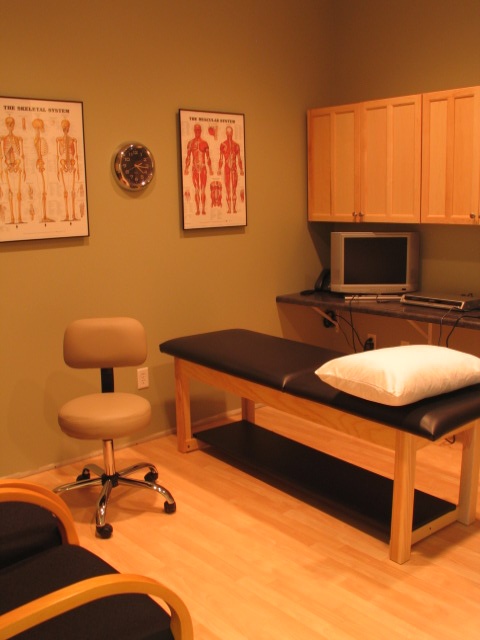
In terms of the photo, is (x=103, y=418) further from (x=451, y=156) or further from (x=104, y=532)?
(x=451, y=156)

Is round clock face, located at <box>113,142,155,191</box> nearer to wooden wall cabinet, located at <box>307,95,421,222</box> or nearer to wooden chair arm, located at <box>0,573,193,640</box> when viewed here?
wooden wall cabinet, located at <box>307,95,421,222</box>

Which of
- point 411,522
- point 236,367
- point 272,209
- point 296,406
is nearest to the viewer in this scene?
point 411,522

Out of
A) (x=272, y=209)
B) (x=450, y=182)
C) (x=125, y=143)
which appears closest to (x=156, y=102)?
(x=125, y=143)

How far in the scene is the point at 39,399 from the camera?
131 inches

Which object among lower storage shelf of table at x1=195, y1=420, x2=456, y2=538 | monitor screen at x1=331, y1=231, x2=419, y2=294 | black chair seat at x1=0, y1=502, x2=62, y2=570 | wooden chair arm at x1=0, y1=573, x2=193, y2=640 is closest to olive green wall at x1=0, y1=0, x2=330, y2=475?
monitor screen at x1=331, y1=231, x2=419, y2=294

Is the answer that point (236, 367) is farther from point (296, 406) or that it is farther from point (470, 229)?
point (470, 229)

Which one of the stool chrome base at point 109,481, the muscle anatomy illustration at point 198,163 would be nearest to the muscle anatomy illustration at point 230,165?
the muscle anatomy illustration at point 198,163

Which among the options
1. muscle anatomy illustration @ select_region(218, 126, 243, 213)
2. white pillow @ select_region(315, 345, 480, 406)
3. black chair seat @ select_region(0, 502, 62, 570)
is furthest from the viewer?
muscle anatomy illustration @ select_region(218, 126, 243, 213)

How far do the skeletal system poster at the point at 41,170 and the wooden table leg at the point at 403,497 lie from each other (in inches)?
74.7

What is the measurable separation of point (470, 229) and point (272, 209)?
119cm

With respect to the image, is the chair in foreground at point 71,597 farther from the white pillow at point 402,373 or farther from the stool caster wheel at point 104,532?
the white pillow at point 402,373

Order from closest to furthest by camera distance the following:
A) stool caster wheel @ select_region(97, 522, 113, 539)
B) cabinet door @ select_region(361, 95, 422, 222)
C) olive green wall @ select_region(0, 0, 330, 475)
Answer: stool caster wheel @ select_region(97, 522, 113, 539)
olive green wall @ select_region(0, 0, 330, 475)
cabinet door @ select_region(361, 95, 422, 222)

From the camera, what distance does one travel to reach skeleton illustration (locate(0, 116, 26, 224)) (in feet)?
10.1

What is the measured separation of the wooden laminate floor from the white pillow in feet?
2.06
